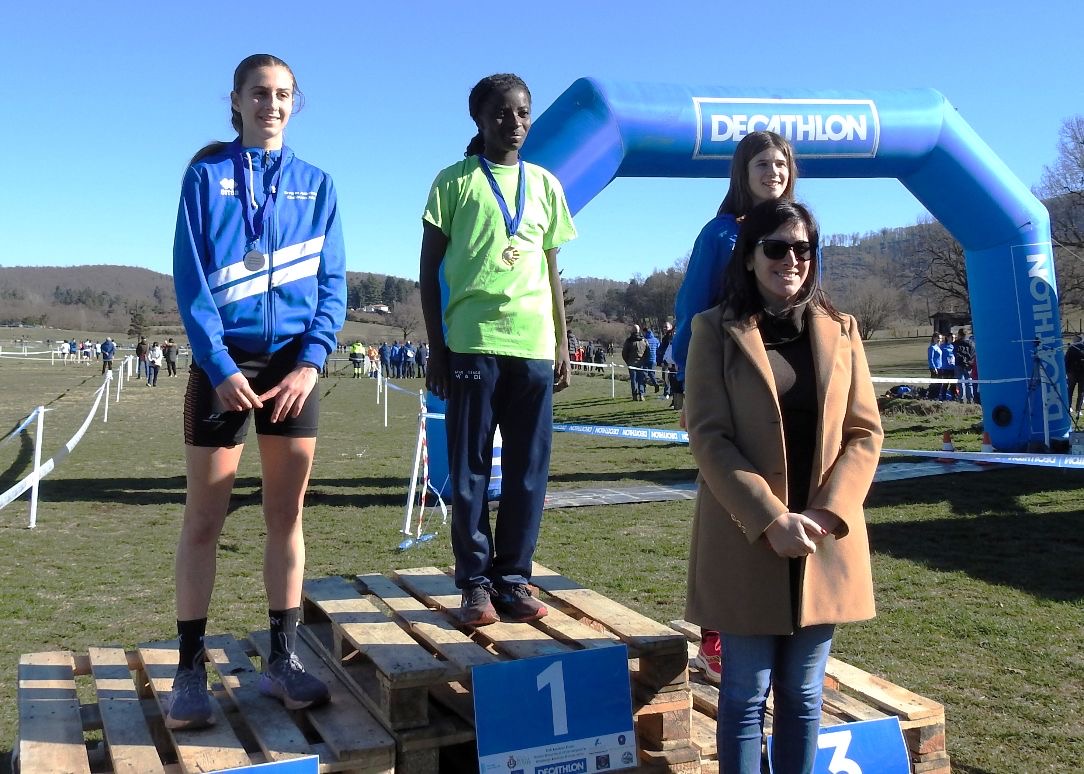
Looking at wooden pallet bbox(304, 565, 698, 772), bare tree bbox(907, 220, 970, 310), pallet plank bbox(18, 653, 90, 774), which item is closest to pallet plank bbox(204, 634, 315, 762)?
wooden pallet bbox(304, 565, 698, 772)

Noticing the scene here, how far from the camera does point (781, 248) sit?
2.63 meters

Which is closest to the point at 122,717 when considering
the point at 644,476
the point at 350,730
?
the point at 350,730

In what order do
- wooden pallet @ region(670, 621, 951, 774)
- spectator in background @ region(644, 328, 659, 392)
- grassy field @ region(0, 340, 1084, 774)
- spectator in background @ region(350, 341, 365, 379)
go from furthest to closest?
spectator in background @ region(350, 341, 365, 379)
spectator in background @ region(644, 328, 659, 392)
grassy field @ region(0, 340, 1084, 774)
wooden pallet @ region(670, 621, 951, 774)

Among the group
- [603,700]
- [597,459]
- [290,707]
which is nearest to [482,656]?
[603,700]

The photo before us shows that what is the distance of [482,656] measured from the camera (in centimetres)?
302

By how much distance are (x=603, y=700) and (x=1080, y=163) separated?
186ft

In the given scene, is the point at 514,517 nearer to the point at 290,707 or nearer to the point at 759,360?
the point at 290,707

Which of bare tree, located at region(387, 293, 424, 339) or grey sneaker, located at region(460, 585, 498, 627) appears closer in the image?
grey sneaker, located at region(460, 585, 498, 627)

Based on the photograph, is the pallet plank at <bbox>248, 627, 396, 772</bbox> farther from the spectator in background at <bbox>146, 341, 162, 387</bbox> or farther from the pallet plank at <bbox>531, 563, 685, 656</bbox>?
the spectator in background at <bbox>146, 341, 162, 387</bbox>

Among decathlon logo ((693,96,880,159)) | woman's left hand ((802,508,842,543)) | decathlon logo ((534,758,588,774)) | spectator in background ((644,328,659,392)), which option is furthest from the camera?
spectator in background ((644,328,659,392))

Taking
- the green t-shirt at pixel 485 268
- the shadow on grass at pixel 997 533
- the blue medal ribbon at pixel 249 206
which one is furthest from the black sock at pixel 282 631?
the shadow on grass at pixel 997 533

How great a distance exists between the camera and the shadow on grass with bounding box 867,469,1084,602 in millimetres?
6242

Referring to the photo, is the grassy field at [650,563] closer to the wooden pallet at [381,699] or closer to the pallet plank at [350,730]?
the wooden pallet at [381,699]

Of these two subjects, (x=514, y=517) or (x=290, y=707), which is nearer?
(x=290, y=707)
